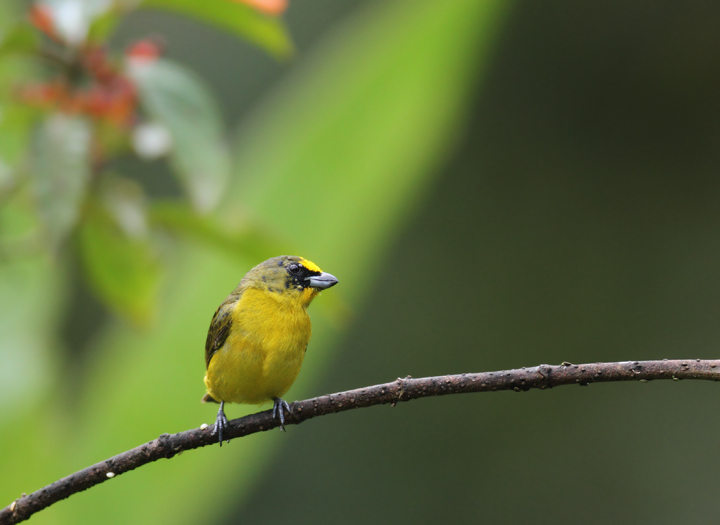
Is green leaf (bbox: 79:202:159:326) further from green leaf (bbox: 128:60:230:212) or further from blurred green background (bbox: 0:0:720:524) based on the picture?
blurred green background (bbox: 0:0:720:524)

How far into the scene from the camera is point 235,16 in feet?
7.95

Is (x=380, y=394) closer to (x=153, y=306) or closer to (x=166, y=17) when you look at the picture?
(x=153, y=306)

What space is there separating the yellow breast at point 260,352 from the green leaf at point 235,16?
0.86m

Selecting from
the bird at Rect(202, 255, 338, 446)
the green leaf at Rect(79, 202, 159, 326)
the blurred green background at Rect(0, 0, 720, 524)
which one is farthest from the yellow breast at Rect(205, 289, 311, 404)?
the blurred green background at Rect(0, 0, 720, 524)

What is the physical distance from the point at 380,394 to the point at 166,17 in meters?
7.12

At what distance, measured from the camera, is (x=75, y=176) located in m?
2.05

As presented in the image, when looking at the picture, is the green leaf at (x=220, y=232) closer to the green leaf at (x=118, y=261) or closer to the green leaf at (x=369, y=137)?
the green leaf at (x=118, y=261)

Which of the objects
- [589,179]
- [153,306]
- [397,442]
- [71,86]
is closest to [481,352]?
[397,442]

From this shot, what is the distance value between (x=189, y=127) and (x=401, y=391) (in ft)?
3.95

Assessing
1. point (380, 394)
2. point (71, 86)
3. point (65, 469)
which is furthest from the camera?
point (65, 469)

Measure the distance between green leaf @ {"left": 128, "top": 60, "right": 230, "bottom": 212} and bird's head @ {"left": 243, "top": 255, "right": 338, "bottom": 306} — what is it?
18.9 inches

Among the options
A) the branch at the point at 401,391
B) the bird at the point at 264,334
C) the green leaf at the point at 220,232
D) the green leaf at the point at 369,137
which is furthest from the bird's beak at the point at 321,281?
the branch at the point at 401,391

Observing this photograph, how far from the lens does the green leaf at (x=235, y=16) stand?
7.83ft

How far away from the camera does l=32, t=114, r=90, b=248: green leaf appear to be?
192cm
